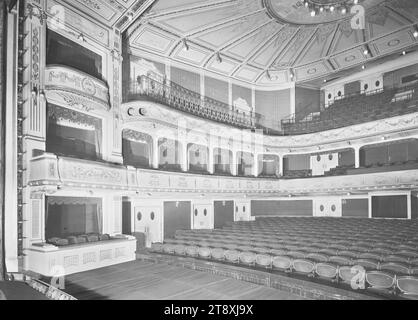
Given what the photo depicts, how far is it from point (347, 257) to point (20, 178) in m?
7.42

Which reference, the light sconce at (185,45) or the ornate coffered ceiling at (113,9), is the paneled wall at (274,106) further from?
the ornate coffered ceiling at (113,9)

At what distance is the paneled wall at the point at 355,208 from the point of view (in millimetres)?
13727

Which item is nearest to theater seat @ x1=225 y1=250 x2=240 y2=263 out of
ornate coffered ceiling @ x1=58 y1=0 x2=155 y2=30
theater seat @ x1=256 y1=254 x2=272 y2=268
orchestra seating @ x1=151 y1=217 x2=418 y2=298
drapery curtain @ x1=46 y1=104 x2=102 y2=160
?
orchestra seating @ x1=151 y1=217 x2=418 y2=298

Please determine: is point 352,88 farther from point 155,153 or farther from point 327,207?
point 155,153

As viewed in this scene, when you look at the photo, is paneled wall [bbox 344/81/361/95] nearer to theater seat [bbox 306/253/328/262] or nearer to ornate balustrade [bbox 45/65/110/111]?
theater seat [bbox 306/253/328/262]

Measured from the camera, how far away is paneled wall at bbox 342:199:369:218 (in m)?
13.7

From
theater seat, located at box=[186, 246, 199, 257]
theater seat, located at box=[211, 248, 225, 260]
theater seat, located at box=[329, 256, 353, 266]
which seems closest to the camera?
theater seat, located at box=[329, 256, 353, 266]

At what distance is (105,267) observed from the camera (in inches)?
293

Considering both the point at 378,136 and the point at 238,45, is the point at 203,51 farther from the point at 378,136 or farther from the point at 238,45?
the point at 378,136

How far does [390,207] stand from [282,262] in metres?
9.46

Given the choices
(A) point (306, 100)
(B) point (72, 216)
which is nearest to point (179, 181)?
(B) point (72, 216)
